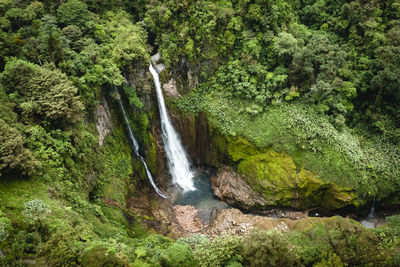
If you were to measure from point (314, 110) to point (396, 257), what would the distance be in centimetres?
1268

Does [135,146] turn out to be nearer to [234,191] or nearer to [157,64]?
[157,64]

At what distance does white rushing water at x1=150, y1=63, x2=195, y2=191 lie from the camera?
21.5 meters

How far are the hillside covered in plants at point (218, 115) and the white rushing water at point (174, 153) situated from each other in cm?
60

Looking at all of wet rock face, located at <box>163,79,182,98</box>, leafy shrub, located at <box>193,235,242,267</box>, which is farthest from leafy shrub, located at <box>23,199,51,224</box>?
wet rock face, located at <box>163,79,182,98</box>

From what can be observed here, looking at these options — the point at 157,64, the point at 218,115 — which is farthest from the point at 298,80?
the point at 157,64

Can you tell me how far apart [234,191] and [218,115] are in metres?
6.54

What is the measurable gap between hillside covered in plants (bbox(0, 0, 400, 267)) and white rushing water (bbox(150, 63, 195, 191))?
23.6 inches

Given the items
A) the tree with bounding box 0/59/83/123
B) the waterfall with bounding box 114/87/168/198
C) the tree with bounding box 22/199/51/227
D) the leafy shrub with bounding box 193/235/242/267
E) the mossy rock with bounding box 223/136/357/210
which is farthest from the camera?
the mossy rock with bounding box 223/136/357/210

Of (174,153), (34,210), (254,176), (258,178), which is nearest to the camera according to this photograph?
(34,210)

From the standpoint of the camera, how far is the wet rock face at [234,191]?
1995 cm

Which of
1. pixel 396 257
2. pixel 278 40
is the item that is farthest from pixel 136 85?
pixel 396 257

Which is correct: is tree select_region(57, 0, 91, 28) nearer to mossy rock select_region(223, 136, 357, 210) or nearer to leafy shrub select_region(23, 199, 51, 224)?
leafy shrub select_region(23, 199, 51, 224)

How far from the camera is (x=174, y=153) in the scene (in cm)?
2234

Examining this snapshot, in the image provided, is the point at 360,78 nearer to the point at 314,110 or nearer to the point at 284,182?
the point at 314,110
